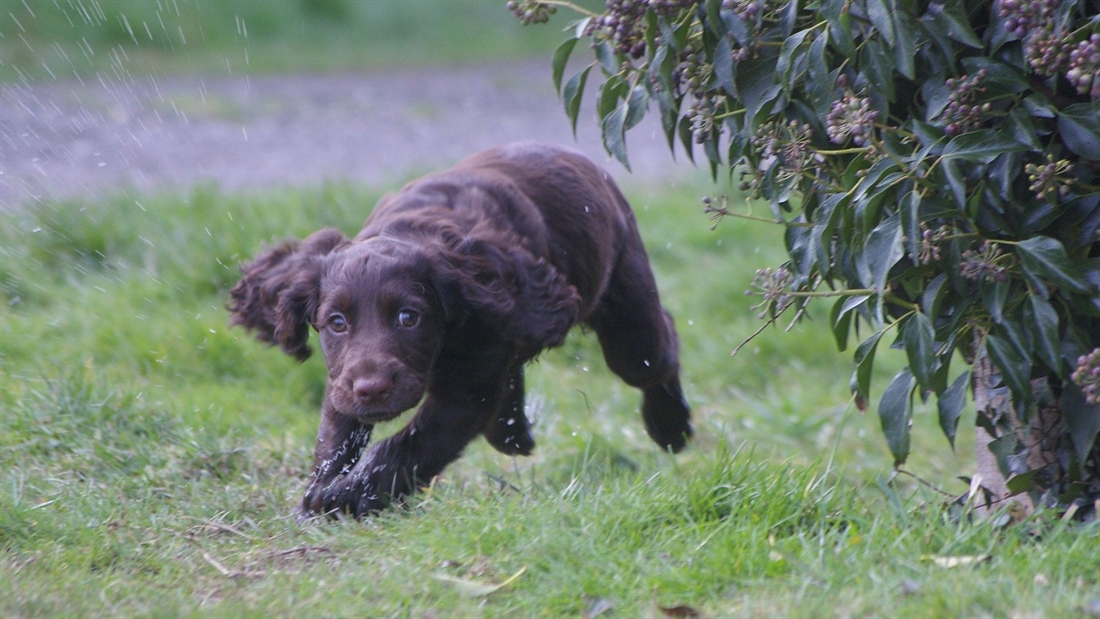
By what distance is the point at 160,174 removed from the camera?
7.55 meters

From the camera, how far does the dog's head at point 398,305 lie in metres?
3.01

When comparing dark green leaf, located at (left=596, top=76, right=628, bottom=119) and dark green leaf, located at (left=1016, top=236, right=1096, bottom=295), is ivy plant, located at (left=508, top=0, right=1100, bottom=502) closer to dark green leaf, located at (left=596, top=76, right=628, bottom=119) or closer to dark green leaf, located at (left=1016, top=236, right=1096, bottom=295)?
dark green leaf, located at (left=1016, top=236, right=1096, bottom=295)

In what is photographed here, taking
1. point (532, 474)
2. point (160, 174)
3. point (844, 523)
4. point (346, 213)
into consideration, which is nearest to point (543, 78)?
point (160, 174)

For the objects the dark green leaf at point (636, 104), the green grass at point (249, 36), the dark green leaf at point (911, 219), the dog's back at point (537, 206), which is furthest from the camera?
the green grass at point (249, 36)

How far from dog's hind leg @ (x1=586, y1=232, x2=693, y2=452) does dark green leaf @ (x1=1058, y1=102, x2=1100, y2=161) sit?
1.84 meters

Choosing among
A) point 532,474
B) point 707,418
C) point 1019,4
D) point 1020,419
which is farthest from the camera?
point 707,418

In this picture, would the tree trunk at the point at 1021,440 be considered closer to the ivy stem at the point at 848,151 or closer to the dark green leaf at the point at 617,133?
the ivy stem at the point at 848,151

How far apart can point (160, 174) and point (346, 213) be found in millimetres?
2095

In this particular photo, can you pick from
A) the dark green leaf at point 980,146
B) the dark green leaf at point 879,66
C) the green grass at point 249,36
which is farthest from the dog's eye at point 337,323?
the green grass at point 249,36

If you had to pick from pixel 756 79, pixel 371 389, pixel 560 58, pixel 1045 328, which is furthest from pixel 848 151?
pixel 371 389

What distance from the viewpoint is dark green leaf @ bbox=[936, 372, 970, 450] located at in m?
2.52

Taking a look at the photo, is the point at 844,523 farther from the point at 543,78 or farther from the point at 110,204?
the point at 543,78

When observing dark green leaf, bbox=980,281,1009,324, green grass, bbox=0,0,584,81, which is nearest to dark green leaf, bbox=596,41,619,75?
dark green leaf, bbox=980,281,1009,324

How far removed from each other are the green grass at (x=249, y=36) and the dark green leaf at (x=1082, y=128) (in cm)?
1034
